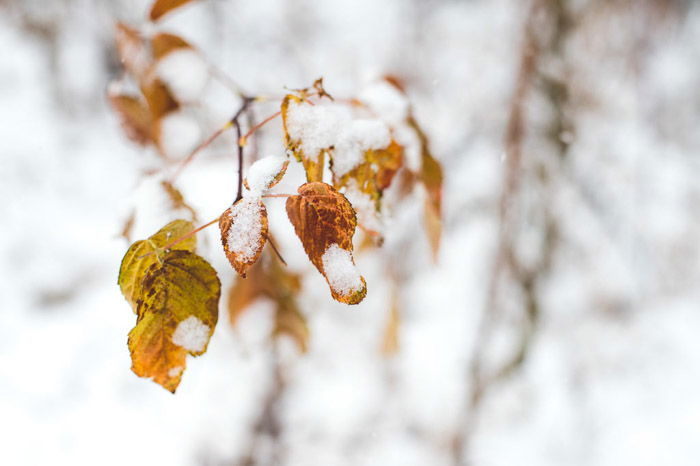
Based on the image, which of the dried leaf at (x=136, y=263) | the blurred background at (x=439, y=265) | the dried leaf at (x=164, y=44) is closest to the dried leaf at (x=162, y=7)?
the dried leaf at (x=164, y=44)

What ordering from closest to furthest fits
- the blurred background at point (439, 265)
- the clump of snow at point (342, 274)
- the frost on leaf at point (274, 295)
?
the clump of snow at point (342, 274), the frost on leaf at point (274, 295), the blurred background at point (439, 265)

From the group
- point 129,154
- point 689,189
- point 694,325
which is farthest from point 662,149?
point 129,154

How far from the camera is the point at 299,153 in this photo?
329 millimetres

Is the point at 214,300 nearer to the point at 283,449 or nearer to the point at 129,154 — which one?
the point at 283,449

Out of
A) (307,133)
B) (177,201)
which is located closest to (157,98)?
(177,201)

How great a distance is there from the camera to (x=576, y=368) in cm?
197

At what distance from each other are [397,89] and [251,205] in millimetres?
316

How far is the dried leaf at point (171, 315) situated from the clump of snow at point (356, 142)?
137 mm

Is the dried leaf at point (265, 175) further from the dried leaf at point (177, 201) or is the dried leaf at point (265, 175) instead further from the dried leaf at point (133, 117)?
the dried leaf at point (133, 117)

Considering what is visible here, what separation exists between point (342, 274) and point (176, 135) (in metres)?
0.37

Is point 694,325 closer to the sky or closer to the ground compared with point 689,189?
closer to the ground

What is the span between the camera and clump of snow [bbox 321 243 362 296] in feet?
0.87

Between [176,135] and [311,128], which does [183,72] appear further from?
[311,128]

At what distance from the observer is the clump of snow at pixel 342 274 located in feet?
0.87
